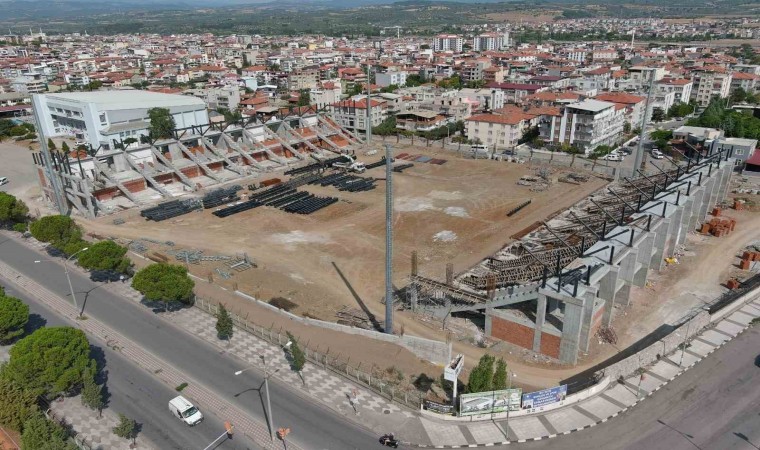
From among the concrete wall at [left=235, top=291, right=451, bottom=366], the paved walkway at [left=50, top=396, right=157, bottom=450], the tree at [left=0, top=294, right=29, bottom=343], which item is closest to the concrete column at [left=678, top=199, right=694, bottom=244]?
the concrete wall at [left=235, top=291, right=451, bottom=366]

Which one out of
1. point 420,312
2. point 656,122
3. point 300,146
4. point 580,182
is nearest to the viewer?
point 420,312

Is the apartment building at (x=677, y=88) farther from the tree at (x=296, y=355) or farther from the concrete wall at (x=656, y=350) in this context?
the tree at (x=296, y=355)

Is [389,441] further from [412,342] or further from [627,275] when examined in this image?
[627,275]

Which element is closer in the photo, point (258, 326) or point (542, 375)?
point (542, 375)

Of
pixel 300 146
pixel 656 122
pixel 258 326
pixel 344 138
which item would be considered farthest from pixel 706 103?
pixel 258 326

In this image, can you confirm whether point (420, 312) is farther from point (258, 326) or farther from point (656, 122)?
point (656, 122)

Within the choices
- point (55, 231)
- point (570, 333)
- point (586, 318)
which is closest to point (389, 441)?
point (570, 333)
